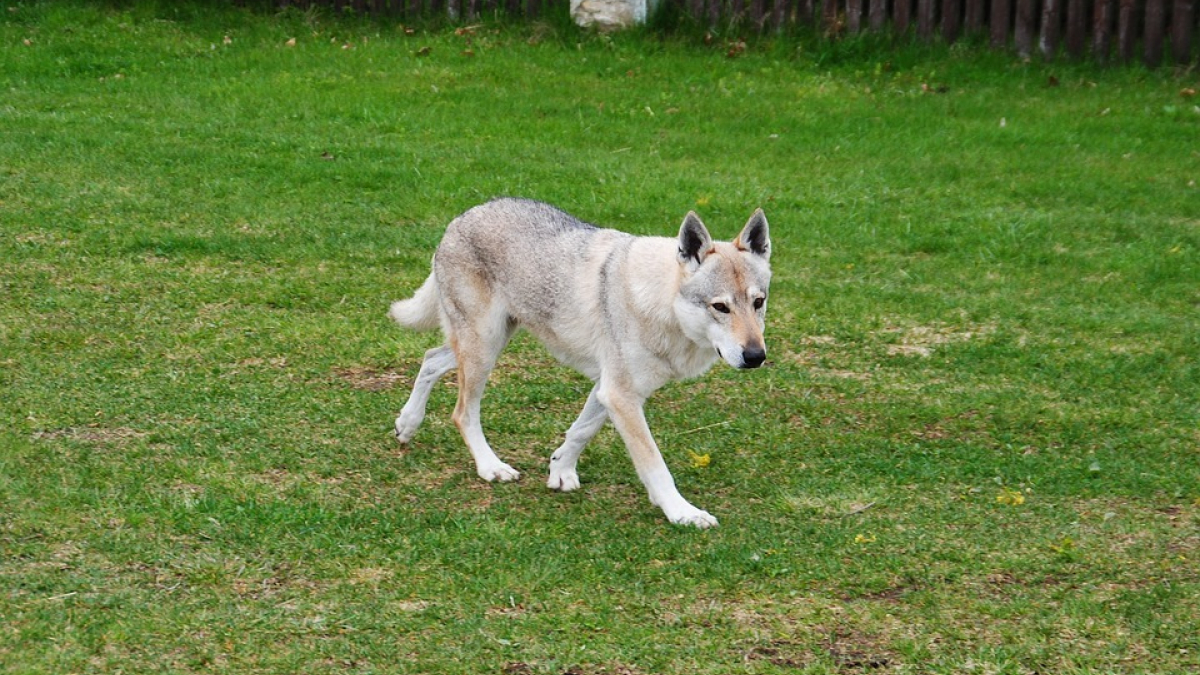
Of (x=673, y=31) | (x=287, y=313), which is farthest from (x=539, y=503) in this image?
(x=673, y=31)

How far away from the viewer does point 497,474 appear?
6.89m

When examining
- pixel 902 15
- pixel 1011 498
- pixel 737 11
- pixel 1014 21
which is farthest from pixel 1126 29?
pixel 1011 498

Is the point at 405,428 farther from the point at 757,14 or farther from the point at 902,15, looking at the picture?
the point at 902,15

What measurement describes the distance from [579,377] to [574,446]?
1.63 meters

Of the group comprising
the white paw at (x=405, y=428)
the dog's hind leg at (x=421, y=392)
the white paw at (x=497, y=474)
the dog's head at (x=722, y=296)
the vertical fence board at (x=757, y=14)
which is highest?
the vertical fence board at (x=757, y=14)

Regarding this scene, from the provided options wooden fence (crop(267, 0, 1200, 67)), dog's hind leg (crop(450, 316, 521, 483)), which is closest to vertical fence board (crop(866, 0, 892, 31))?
wooden fence (crop(267, 0, 1200, 67))

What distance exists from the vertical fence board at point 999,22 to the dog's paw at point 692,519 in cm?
995

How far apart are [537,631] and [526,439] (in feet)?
7.36

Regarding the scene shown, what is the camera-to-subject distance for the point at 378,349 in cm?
855

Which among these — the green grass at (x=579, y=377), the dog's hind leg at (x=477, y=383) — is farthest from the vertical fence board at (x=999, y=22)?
the dog's hind leg at (x=477, y=383)

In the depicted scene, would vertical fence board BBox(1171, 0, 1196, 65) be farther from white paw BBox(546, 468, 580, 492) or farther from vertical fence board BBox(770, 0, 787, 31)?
white paw BBox(546, 468, 580, 492)

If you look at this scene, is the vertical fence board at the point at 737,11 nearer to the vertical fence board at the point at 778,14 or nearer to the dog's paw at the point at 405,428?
the vertical fence board at the point at 778,14

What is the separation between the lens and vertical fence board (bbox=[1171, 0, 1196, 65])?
1423cm

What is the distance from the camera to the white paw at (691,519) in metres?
6.33
